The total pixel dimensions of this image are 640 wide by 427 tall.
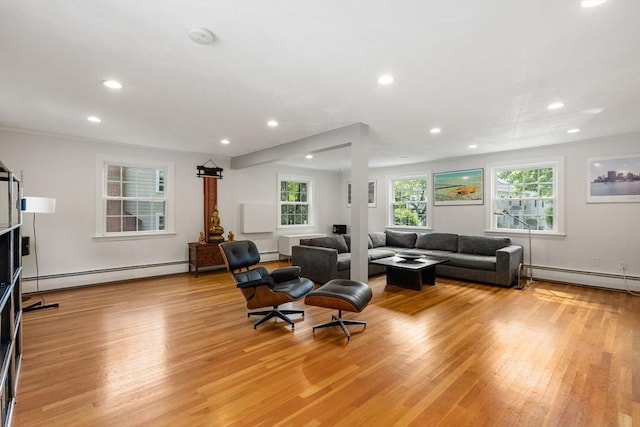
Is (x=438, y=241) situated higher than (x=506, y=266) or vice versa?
(x=438, y=241)

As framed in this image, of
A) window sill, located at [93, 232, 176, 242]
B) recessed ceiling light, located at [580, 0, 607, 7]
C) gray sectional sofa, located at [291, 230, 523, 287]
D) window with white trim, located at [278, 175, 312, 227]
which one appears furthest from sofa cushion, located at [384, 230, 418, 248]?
recessed ceiling light, located at [580, 0, 607, 7]

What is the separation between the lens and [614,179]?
4766 millimetres

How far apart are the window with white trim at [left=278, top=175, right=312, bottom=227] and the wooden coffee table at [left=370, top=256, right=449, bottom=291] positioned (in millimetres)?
3389

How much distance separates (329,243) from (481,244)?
9.44 ft

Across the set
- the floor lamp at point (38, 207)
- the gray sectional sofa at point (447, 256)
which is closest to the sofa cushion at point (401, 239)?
the gray sectional sofa at point (447, 256)

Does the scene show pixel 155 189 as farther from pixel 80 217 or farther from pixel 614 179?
pixel 614 179

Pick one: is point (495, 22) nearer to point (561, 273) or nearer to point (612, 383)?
point (612, 383)

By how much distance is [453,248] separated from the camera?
6152 millimetres

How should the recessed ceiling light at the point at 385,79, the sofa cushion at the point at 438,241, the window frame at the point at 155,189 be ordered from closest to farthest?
the recessed ceiling light at the point at 385,79, the window frame at the point at 155,189, the sofa cushion at the point at 438,241

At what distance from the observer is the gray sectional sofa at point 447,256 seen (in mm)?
5012

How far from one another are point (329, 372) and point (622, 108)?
4.25 metres

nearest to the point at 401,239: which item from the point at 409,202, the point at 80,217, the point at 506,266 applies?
the point at 409,202

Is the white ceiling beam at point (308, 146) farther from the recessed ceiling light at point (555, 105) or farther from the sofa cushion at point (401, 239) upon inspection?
the sofa cushion at point (401, 239)

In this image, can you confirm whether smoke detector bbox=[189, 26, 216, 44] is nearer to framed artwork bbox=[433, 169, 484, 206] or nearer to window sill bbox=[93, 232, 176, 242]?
window sill bbox=[93, 232, 176, 242]
